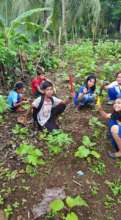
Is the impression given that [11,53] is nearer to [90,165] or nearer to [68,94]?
[68,94]

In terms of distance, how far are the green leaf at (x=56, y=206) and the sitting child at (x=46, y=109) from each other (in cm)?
175

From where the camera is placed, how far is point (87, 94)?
7441 millimetres

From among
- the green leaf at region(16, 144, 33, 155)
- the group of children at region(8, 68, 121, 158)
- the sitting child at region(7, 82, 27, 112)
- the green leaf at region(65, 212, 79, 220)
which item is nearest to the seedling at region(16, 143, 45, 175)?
the green leaf at region(16, 144, 33, 155)

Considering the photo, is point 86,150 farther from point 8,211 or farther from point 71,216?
point 8,211

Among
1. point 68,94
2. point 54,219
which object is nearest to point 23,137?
point 54,219

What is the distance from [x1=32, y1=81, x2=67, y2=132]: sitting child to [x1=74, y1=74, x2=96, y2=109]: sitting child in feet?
2.75

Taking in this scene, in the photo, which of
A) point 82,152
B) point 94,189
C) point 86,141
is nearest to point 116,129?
point 86,141

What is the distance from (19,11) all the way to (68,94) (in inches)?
328

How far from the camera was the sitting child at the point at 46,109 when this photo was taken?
6.57 metres

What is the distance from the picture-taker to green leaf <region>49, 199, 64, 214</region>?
16.1 feet

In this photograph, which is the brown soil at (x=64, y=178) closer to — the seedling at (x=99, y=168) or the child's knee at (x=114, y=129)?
the seedling at (x=99, y=168)

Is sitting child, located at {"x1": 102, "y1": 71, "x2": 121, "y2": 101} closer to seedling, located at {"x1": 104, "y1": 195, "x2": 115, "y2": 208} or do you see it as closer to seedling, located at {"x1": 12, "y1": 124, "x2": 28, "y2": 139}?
seedling, located at {"x1": 12, "y1": 124, "x2": 28, "y2": 139}

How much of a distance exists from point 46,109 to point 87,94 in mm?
1135

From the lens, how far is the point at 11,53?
8562 mm
